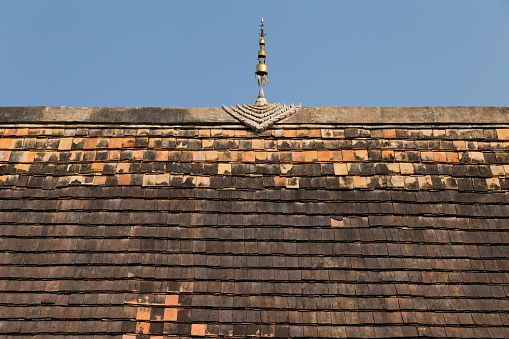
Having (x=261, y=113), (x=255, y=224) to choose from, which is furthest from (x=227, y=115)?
(x=255, y=224)

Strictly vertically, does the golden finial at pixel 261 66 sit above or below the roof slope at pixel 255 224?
above

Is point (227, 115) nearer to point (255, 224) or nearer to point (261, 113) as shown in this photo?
point (261, 113)

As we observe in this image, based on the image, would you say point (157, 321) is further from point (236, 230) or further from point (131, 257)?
point (236, 230)

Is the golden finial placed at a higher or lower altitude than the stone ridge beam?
higher

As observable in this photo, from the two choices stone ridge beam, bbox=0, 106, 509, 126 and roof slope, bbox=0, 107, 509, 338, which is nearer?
roof slope, bbox=0, 107, 509, 338

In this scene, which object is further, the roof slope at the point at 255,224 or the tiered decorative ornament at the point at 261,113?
the tiered decorative ornament at the point at 261,113

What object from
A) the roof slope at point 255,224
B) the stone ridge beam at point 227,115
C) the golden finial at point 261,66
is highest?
the golden finial at point 261,66

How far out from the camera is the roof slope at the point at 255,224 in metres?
5.86

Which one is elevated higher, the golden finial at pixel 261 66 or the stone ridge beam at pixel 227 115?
the golden finial at pixel 261 66

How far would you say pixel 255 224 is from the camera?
646cm

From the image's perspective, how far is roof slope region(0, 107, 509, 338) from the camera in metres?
5.86

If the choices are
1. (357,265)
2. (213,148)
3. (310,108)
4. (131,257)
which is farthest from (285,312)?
(310,108)

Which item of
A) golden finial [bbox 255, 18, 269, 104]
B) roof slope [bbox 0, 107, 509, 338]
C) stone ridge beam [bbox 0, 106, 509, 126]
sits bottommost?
roof slope [bbox 0, 107, 509, 338]

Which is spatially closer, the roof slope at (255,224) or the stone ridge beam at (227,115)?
the roof slope at (255,224)
